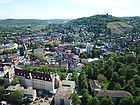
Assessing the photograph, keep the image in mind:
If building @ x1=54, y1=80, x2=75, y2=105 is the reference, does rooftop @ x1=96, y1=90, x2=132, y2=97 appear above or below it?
above

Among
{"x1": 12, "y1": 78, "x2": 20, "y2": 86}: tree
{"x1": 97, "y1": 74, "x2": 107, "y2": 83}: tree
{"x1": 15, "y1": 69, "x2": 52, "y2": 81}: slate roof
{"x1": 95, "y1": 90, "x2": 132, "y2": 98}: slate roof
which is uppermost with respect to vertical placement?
{"x1": 15, "y1": 69, "x2": 52, "y2": 81}: slate roof

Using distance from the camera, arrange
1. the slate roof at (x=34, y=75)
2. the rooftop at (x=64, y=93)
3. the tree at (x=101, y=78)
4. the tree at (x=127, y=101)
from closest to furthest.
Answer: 1. the tree at (x=127, y=101)
2. the rooftop at (x=64, y=93)
3. the slate roof at (x=34, y=75)
4. the tree at (x=101, y=78)

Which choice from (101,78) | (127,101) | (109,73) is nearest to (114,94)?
(127,101)

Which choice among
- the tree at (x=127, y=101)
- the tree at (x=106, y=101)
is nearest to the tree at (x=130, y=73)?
the tree at (x=127, y=101)

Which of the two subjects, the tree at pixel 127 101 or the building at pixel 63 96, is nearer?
the tree at pixel 127 101

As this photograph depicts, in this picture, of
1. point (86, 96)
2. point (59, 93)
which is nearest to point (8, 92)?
point (59, 93)

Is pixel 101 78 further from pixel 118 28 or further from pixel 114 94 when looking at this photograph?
pixel 118 28

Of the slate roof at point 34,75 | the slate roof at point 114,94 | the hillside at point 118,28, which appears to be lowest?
the slate roof at point 114,94

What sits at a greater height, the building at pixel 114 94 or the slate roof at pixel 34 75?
the slate roof at pixel 34 75

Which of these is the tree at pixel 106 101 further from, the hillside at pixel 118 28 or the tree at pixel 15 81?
the hillside at pixel 118 28

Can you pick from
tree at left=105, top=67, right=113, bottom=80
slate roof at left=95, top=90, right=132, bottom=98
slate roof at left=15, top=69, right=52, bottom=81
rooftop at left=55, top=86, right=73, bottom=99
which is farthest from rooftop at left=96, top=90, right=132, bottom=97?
tree at left=105, top=67, right=113, bottom=80

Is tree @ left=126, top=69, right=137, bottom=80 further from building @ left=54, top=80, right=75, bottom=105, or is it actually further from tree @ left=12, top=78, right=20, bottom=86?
tree @ left=12, top=78, right=20, bottom=86
